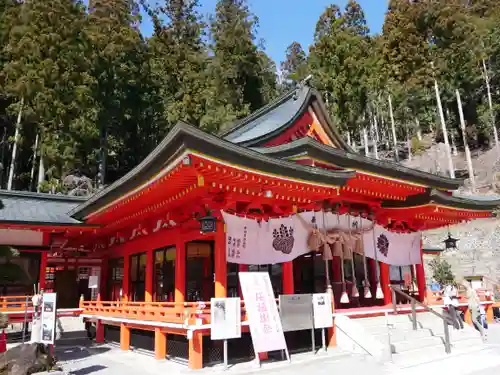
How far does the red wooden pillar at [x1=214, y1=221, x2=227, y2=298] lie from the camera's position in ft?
27.6

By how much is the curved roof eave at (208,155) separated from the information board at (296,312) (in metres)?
2.65

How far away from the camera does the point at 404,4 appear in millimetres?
44438

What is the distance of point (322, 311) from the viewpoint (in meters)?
9.27

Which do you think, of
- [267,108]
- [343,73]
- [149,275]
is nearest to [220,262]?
[149,275]

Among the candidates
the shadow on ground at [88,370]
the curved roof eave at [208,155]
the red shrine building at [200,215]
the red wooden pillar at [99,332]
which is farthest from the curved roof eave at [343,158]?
the red wooden pillar at [99,332]

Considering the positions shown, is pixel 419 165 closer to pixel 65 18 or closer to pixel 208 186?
pixel 65 18

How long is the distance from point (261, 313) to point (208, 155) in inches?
138

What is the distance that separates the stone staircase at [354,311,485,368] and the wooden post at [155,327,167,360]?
4611mm

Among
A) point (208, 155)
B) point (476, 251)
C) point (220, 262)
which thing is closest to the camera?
point (208, 155)

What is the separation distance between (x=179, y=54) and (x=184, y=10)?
28.1 feet

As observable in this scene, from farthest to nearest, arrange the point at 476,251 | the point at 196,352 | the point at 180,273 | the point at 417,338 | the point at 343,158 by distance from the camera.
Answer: the point at 476,251
the point at 343,158
the point at 417,338
the point at 180,273
the point at 196,352

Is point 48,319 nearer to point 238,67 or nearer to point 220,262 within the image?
point 220,262

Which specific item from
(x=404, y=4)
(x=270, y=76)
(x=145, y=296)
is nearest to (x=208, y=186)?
(x=145, y=296)

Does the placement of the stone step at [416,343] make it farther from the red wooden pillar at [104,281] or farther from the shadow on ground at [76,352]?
the red wooden pillar at [104,281]
